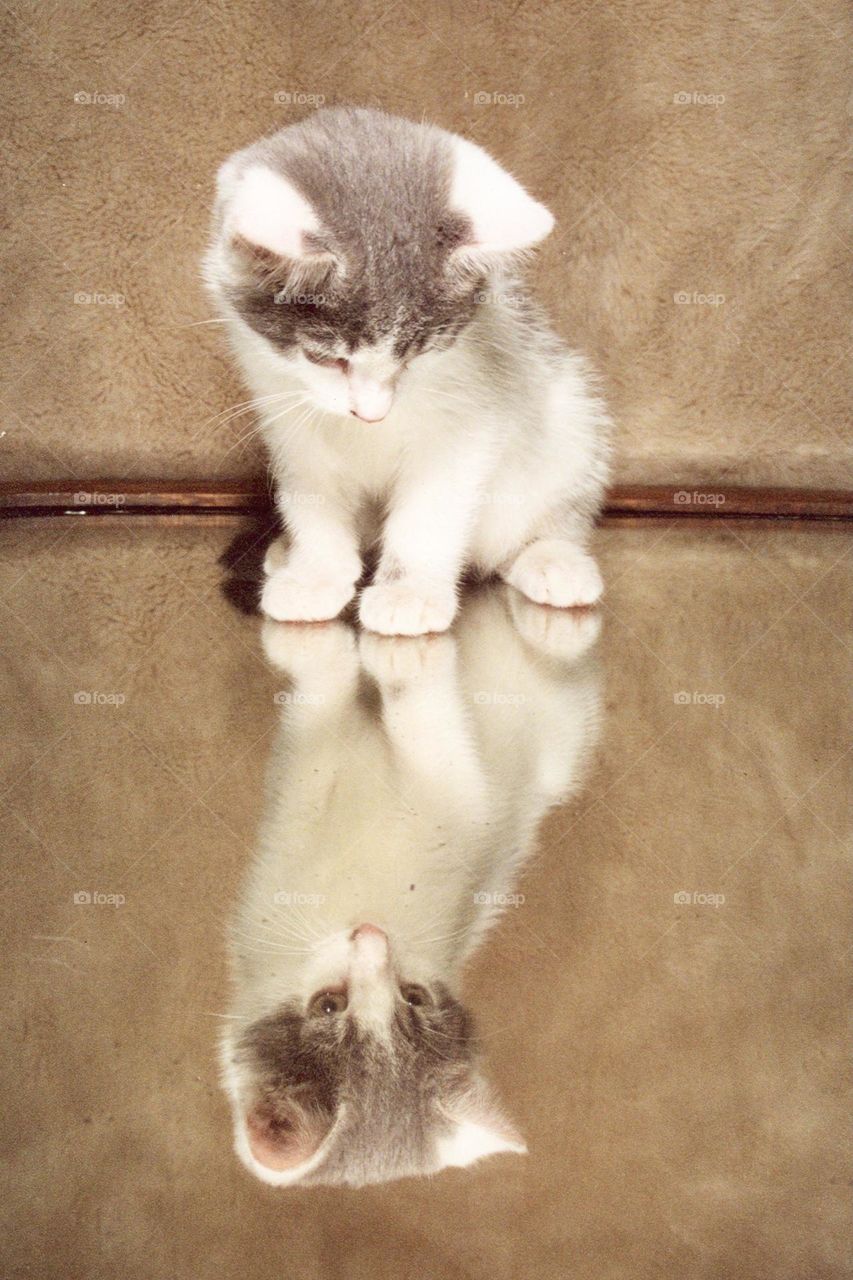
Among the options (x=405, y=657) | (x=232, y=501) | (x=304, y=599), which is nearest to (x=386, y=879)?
(x=405, y=657)

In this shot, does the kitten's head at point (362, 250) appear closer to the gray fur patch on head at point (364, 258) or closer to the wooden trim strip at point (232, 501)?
the gray fur patch on head at point (364, 258)

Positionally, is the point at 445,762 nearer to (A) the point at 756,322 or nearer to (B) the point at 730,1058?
(B) the point at 730,1058

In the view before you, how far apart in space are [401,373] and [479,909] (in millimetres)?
556

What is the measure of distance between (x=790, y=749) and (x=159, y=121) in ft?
4.04

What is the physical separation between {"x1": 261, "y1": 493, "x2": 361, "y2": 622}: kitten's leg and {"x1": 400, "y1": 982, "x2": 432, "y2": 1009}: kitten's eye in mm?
606

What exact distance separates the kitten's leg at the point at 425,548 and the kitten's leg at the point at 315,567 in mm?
53

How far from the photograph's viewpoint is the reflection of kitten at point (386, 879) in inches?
31.4

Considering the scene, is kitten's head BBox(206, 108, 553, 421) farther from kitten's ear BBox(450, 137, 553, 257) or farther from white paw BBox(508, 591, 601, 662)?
white paw BBox(508, 591, 601, 662)

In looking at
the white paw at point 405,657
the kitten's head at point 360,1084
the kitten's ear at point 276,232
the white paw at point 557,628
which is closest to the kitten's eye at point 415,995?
the kitten's head at point 360,1084

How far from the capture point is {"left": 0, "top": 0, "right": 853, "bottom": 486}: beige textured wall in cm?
166

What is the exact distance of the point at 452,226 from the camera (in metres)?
1.17

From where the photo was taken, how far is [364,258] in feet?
3.69

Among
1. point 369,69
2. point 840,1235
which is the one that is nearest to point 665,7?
point 369,69

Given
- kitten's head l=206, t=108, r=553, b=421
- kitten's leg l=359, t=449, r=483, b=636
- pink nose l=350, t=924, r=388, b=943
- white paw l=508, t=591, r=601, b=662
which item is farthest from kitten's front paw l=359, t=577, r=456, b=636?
pink nose l=350, t=924, r=388, b=943
